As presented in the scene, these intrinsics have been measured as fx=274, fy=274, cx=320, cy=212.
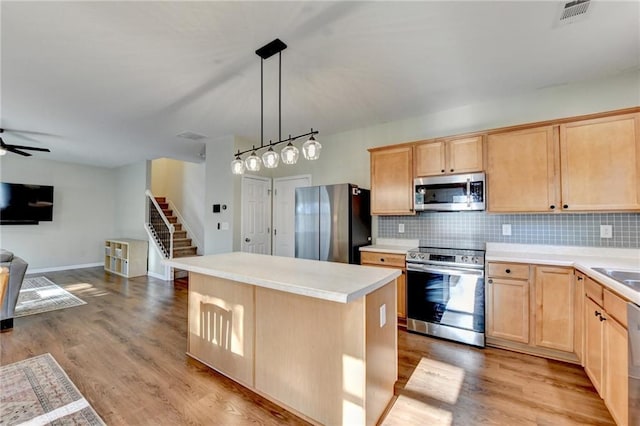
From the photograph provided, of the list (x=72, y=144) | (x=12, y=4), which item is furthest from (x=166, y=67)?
(x=72, y=144)

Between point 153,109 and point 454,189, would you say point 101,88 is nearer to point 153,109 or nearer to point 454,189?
point 153,109

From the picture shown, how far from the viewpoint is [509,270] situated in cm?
267

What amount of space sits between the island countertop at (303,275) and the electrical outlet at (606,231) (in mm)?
2377

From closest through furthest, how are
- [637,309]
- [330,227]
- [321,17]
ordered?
[637,309], [321,17], [330,227]

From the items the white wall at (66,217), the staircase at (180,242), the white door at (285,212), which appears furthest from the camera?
the staircase at (180,242)

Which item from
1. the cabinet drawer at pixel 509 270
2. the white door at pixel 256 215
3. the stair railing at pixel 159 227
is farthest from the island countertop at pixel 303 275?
the stair railing at pixel 159 227

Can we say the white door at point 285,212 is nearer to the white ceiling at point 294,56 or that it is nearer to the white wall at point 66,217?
the white ceiling at point 294,56

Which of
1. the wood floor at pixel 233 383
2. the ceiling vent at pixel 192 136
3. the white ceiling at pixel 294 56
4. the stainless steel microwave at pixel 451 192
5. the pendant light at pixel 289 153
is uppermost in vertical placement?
the white ceiling at pixel 294 56

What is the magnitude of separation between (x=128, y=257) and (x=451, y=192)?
256 inches

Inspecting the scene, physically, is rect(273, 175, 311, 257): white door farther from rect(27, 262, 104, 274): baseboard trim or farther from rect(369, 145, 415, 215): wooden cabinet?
rect(27, 262, 104, 274): baseboard trim

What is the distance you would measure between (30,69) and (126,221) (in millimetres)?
5478

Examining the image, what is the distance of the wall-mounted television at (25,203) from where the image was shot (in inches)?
231

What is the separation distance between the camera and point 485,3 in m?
1.80

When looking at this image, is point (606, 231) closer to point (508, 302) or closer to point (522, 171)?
point (522, 171)
